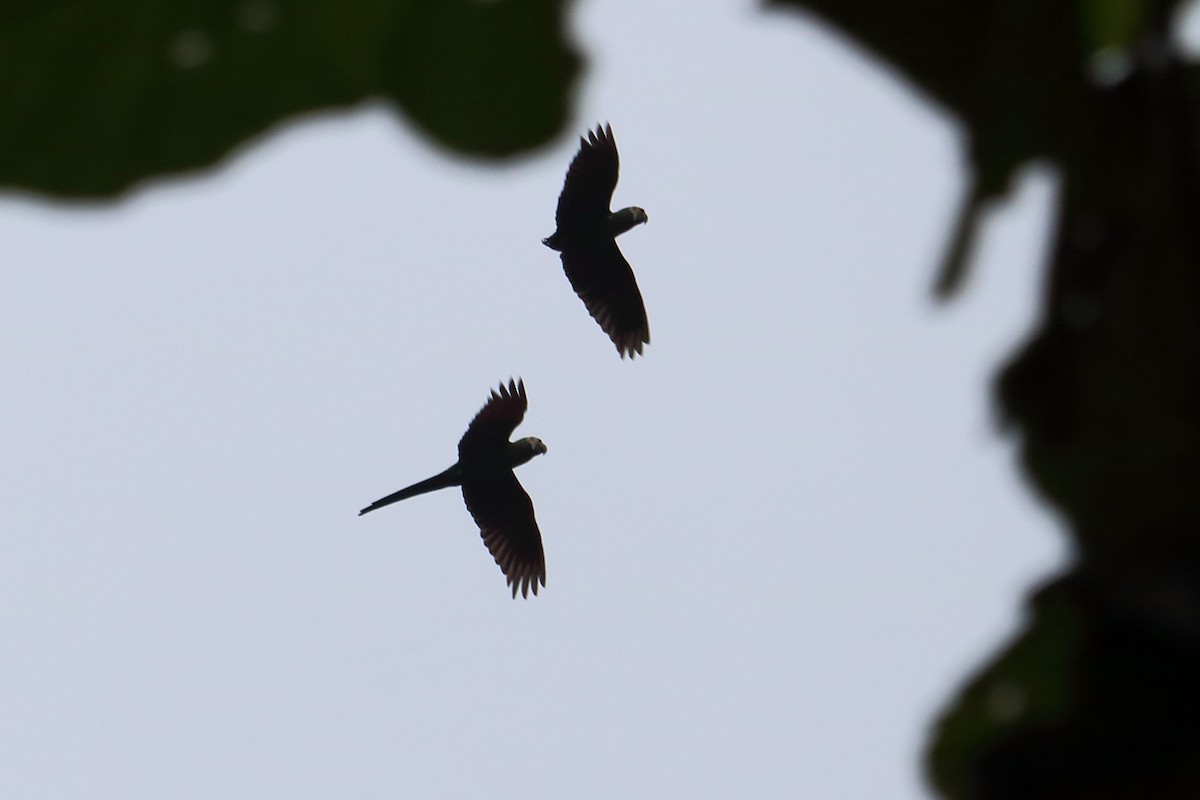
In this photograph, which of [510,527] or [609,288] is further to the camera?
[510,527]

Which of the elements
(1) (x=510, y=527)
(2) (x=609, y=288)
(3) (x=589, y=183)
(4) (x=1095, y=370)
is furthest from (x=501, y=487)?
(4) (x=1095, y=370)

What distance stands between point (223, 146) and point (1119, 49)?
4.02 ft

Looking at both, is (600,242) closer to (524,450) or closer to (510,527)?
(524,450)

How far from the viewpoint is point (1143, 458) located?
3.58 ft

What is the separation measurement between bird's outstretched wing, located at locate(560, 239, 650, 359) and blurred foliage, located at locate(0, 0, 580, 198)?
4.66 ft

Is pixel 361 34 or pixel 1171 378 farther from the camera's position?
pixel 361 34

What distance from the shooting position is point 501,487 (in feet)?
12.0

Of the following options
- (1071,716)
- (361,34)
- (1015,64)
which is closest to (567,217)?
(361,34)

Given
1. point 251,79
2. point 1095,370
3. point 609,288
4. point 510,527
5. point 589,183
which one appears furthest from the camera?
point 510,527

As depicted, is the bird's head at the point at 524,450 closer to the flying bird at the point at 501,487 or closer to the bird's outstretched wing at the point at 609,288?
the flying bird at the point at 501,487

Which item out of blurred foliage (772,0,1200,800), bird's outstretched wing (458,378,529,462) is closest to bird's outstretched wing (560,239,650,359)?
bird's outstretched wing (458,378,529,462)

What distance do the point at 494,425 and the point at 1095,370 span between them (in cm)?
237

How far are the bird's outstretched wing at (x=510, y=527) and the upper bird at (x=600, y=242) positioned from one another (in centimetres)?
58

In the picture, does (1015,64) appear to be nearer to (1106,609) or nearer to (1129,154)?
(1129,154)
